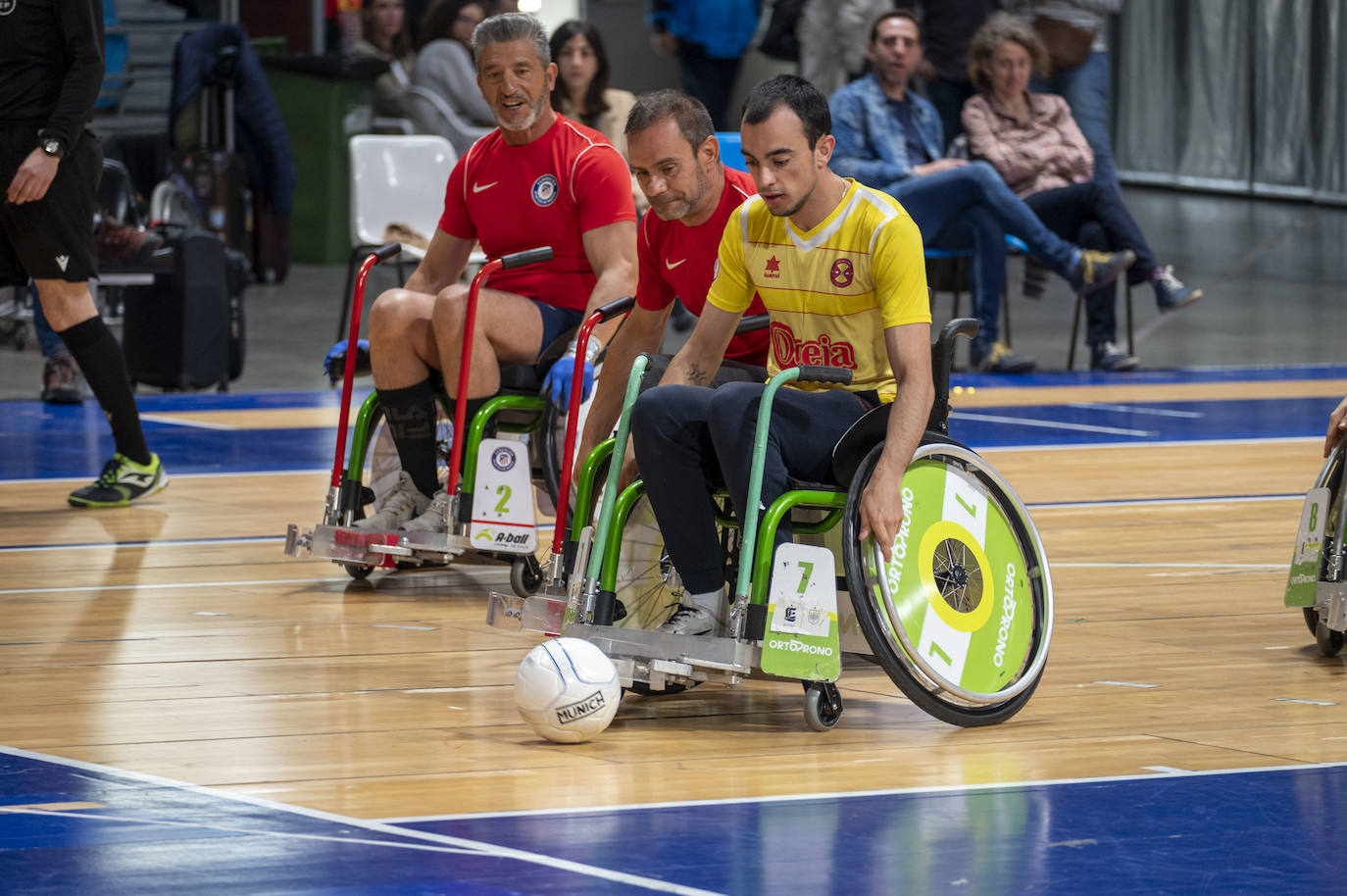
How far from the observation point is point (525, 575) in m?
5.19

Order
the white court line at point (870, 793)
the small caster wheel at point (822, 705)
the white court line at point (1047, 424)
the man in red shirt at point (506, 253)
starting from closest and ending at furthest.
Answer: the white court line at point (870, 793) < the small caster wheel at point (822, 705) < the man in red shirt at point (506, 253) < the white court line at point (1047, 424)

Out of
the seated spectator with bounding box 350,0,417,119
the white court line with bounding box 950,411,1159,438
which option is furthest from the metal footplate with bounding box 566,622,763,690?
the seated spectator with bounding box 350,0,417,119

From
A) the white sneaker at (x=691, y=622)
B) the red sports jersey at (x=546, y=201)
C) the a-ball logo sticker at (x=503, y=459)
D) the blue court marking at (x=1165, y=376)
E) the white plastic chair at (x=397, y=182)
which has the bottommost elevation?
the white sneaker at (x=691, y=622)

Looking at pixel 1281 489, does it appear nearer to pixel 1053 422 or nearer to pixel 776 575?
pixel 1053 422

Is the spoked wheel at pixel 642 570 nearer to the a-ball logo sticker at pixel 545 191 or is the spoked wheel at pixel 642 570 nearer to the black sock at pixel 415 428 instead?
the black sock at pixel 415 428

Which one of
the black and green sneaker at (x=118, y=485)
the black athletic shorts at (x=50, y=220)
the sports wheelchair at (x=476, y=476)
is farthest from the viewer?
the black and green sneaker at (x=118, y=485)

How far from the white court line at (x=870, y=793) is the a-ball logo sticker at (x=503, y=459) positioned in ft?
6.28

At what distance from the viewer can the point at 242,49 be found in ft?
40.7

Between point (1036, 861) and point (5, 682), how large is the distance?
6.97 feet

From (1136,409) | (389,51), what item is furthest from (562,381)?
(389,51)

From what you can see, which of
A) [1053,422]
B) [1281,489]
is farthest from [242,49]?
[1281,489]

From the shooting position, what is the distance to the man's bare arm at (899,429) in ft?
11.9

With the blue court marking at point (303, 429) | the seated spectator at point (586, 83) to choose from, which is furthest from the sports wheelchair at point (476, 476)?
the seated spectator at point (586, 83)

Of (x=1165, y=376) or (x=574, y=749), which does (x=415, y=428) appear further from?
(x=1165, y=376)
